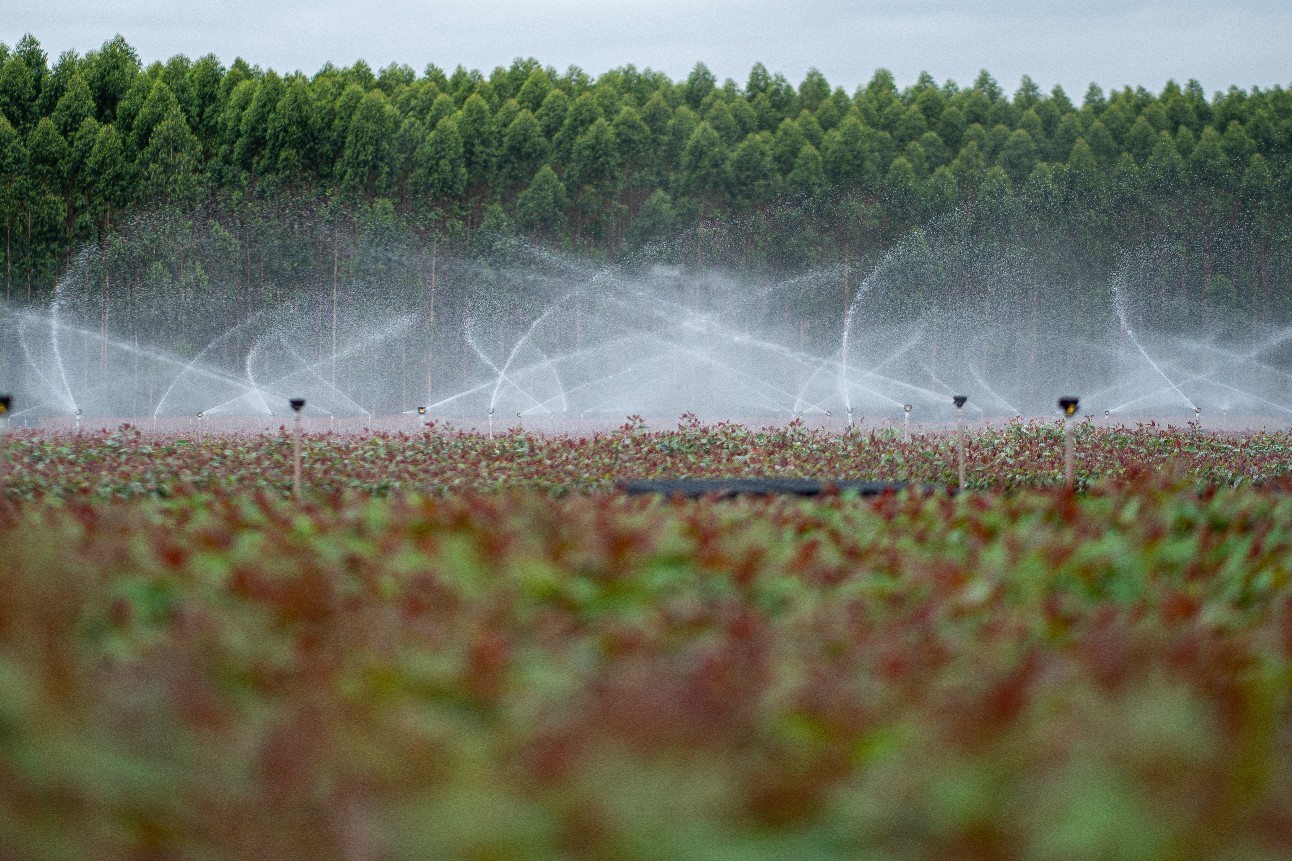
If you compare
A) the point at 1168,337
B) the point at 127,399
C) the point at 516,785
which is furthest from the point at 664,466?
the point at 1168,337

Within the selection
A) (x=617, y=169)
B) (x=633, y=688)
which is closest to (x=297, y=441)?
(x=633, y=688)

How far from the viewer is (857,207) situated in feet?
Answer: 115

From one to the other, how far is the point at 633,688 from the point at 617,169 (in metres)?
33.3

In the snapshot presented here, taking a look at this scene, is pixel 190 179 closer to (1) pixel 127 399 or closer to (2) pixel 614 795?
(1) pixel 127 399

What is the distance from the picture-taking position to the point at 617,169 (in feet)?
113

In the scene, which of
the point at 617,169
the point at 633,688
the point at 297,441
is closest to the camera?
the point at 633,688

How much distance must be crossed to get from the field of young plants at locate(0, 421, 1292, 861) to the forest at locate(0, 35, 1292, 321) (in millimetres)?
28802

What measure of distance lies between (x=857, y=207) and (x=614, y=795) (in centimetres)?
3430

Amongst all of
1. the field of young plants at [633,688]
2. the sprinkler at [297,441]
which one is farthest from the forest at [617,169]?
the field of young plants at [633,688]

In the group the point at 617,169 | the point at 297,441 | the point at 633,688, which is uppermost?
the point at 617,169

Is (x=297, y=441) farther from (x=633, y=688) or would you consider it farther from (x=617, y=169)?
(x=617, y=169)

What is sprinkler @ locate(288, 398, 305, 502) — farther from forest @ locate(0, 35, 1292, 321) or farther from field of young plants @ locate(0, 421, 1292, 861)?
forest @ locate(0, 35, 1292, 321)

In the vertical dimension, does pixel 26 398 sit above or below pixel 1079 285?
below

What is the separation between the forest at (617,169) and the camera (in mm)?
A: 30688
